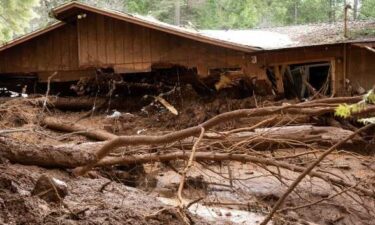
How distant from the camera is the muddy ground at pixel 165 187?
493 centimetres

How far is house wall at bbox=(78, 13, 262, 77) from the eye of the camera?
12.7m

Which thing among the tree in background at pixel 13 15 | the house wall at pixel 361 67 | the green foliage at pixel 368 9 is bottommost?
the house wall at pixel 361 67

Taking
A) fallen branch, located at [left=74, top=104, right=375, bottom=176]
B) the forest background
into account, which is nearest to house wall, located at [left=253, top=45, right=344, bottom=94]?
fallen branch, located at [left=74, top=104, right=375, bottom=176]

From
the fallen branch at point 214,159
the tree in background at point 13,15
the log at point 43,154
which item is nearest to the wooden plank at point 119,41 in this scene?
the tree in background at point 13,15

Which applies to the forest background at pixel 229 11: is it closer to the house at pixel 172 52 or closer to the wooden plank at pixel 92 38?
the house at pixel 172 52

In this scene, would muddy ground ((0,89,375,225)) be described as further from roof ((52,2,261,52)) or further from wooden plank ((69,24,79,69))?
roof ((52,2,261,52))

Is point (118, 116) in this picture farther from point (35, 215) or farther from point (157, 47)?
point (35, 215)

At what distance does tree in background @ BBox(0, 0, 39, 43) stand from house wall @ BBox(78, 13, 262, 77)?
259 cm

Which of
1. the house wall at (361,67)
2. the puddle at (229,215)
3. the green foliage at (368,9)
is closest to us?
the puddle at (229,215)

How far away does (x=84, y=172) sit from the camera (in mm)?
6020

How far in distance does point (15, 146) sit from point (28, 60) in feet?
32.3

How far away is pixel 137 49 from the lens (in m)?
13.5

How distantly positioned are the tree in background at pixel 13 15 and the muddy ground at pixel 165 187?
10.8 feet

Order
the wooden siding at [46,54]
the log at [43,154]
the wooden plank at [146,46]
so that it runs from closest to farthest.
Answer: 1. the log at [43,154]
2. the wooden plank at [146,46]
3. the wooden siding at [46,54]
